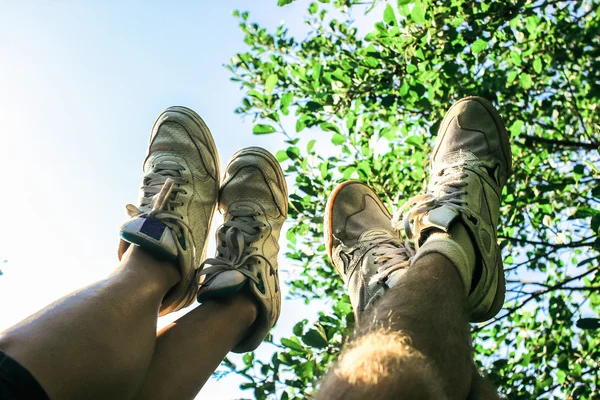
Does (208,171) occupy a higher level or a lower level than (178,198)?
higher

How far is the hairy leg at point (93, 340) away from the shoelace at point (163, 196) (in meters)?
0.35

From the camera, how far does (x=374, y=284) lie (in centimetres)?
192

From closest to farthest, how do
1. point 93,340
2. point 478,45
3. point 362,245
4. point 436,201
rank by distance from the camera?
point 93,340, point 436,201, point 362,245, point 478,45

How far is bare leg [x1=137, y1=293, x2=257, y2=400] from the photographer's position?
4.74ft

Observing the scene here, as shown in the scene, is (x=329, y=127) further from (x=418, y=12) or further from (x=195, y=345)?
(x=195, y=345)

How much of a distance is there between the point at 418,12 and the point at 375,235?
1360 mm

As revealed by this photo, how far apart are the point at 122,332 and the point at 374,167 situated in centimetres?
226

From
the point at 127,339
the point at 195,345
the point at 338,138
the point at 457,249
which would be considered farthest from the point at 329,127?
the point at 127,339

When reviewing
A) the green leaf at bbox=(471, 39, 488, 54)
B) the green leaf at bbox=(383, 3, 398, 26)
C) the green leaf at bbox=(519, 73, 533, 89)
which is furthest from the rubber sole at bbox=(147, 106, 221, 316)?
the green leaf at bbox=(519, 73, 533, 89)

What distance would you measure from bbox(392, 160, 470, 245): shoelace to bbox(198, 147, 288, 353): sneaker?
Answer: 534mm

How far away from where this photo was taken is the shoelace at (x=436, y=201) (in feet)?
A: 5.95

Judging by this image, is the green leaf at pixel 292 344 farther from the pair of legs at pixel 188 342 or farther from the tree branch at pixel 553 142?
the tree branch at pixel 553 142

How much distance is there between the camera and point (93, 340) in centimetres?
126

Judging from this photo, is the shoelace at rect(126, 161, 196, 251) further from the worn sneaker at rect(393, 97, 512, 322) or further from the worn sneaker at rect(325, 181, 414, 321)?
the worn sneaker at rect(393, 97, 512, 322)
